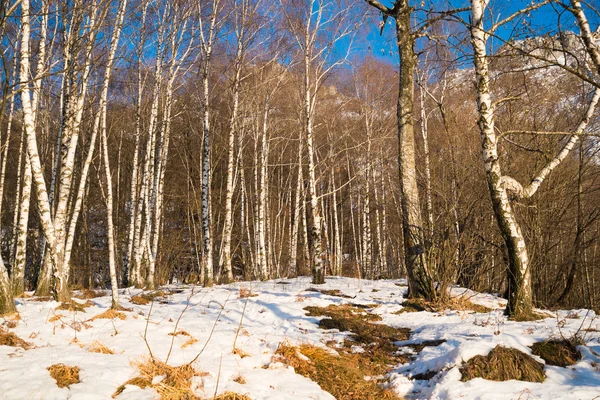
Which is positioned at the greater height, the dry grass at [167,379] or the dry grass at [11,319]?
the dry grass at [11,319]

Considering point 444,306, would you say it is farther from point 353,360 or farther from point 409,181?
point 353,360

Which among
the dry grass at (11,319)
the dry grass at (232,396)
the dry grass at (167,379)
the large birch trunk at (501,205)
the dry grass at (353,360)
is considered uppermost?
the large birch trunk at (501,205)

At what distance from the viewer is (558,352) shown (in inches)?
129

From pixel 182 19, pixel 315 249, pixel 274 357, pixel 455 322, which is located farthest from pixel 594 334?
pixel 182 19

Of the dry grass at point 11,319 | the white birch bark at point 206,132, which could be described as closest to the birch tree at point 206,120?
the white birch bark at point 206,132

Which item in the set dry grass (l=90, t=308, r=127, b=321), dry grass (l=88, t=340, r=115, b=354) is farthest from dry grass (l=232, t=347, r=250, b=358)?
dry grass (l=90, t=308, r=127, b=321)

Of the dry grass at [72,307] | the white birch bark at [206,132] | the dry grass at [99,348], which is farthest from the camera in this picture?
the white birch bark at [206,132]

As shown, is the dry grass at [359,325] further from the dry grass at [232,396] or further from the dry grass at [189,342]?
the dry grass at [232,396]

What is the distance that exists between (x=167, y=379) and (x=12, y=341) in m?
1.96

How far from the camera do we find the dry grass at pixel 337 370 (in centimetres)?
327

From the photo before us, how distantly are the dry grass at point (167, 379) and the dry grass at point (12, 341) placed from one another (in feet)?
4.34

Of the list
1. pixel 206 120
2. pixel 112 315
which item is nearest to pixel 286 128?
pixel 206 120

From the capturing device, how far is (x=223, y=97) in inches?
614

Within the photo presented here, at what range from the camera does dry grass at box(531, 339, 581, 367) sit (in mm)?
3199
